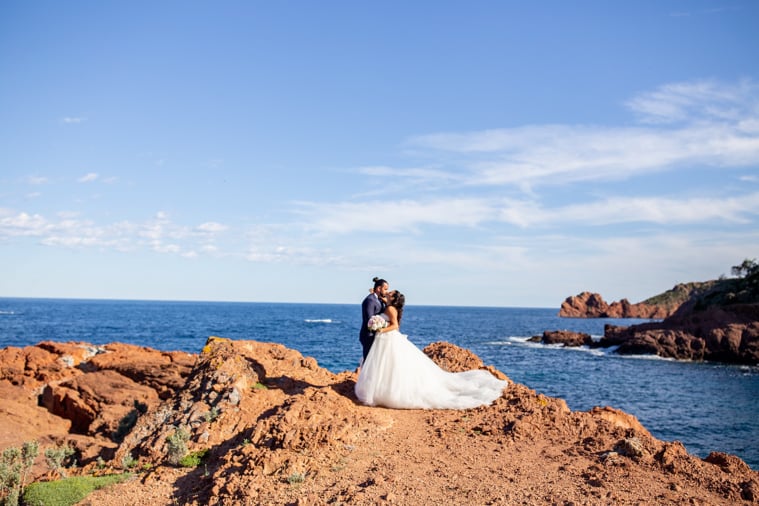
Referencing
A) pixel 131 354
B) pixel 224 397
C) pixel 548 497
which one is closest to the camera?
pixel 548 497

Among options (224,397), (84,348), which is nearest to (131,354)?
(84,348)

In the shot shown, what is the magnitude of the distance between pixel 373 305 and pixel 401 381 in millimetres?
1862

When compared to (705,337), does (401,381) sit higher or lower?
higher

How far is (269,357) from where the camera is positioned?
1575cm

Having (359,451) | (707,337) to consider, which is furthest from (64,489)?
(707,337)

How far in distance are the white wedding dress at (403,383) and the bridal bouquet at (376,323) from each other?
0.23 m

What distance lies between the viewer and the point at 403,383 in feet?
40.2

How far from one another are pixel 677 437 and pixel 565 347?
4256cm

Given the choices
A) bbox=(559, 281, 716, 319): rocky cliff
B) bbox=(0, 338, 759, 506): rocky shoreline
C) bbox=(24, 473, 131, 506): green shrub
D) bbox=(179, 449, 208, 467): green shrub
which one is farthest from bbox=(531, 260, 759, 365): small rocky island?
bbox=(559, 281, 716, 319): rocky cliff

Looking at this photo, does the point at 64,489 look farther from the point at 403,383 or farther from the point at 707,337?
the point at 707,337

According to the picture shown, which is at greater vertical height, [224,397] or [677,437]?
[224,397]

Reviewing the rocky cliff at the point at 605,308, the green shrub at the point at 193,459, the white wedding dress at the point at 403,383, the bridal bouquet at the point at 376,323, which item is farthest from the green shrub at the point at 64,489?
the rocky cliff at the point at 605,308

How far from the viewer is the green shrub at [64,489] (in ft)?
33.6

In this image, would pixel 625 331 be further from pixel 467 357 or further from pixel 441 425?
pixel 441 425
